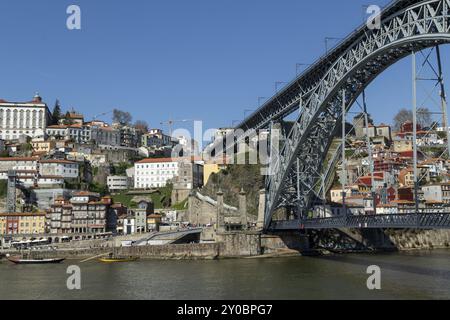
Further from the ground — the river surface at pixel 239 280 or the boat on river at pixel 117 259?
the river surface at pixel 239 280

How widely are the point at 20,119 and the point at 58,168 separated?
22888mm

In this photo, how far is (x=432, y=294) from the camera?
22.5 meters

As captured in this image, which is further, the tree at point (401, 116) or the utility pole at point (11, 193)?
the tree at point (401, 116)

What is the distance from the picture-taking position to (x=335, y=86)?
105 ft

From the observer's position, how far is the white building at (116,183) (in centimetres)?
7504

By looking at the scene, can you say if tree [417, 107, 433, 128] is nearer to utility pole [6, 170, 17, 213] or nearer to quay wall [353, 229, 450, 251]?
quay wall [353, 229, 450, 251]

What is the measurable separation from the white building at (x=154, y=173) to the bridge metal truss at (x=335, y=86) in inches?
1293

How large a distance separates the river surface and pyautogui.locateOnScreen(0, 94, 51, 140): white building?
5301 cm

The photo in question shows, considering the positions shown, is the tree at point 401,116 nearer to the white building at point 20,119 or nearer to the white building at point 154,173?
the white building at point 154,173

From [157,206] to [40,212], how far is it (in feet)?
48.9

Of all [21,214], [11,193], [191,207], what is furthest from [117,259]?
[11,193]

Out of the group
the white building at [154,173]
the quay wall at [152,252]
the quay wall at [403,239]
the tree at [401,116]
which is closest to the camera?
the quay wall at [152,252]

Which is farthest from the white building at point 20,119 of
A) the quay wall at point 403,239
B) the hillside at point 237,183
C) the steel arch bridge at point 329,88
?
the quay wall at point 403,239

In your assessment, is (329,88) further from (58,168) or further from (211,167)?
(58,168)
